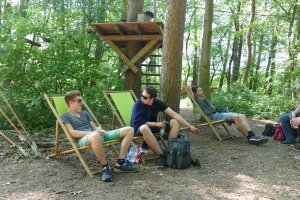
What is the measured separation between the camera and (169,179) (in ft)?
13.2

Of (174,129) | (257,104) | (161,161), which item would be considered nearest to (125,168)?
(161,161)

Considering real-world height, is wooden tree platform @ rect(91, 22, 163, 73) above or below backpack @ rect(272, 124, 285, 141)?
above

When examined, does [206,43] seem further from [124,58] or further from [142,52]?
[124,58]

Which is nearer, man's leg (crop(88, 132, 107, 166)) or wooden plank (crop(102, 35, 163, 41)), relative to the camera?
man's leg (crop(88, 132, 107, 166))

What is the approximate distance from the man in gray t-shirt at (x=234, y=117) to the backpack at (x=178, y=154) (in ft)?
6.62

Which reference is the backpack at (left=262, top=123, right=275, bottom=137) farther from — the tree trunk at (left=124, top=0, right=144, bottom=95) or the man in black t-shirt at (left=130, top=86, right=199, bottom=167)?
the tree trunk at (left=124, top=0, right=144, bottom=95)

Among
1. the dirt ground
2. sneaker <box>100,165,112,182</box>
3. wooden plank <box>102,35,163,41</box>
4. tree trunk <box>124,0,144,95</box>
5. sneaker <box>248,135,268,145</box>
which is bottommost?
the dirt ground

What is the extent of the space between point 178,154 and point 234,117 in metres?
2.19

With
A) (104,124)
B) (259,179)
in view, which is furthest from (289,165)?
(104,124)

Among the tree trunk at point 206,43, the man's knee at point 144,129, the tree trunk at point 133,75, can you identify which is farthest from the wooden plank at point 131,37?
the man's knee at point 144,129

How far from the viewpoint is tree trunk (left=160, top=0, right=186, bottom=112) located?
20.0ft

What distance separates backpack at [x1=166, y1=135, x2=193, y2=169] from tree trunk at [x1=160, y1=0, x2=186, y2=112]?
178cm

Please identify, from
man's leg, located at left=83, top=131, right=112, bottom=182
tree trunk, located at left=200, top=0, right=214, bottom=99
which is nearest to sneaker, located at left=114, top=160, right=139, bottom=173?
man's leg, located at left=83, top=131, right=112, bottom=182

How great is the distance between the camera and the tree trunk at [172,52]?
610cm
